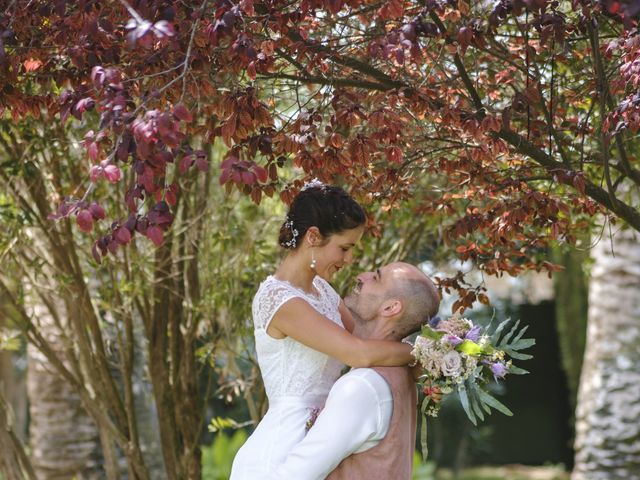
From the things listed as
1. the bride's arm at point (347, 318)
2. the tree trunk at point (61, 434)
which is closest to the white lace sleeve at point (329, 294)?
the bride's arm at point (347, 318)

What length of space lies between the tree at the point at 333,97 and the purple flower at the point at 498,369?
658 millimetres

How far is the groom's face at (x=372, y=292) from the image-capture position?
136 inches

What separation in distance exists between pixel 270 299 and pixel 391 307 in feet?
1.42

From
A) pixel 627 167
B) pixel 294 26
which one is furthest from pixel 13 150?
pixel 627 167

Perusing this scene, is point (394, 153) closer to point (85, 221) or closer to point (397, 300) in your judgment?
point (397, 300)

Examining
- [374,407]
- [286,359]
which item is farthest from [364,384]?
[286,359]

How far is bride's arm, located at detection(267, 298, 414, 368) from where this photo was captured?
3295mm

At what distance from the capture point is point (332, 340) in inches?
131

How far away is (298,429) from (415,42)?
55.0 inches

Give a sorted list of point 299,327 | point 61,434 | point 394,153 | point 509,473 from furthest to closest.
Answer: point 509,473 → point 61,434 → point 394,153 → point 299,327

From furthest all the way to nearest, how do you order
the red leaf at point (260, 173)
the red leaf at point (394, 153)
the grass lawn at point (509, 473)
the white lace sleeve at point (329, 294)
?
the grass lawn at point (509, 473) → the white lace sleeve at point (329, 294) → the red leaf at point (394, 153) → the red leaf at point (260, 173)

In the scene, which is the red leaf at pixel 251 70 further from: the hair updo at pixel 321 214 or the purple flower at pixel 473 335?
the purple flower at pixel 473 335

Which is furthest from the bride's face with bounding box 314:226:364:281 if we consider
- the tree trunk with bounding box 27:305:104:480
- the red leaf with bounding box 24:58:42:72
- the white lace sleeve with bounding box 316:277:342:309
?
the tree trunk with bounding box 27:305:104:480

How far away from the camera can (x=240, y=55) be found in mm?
3131
